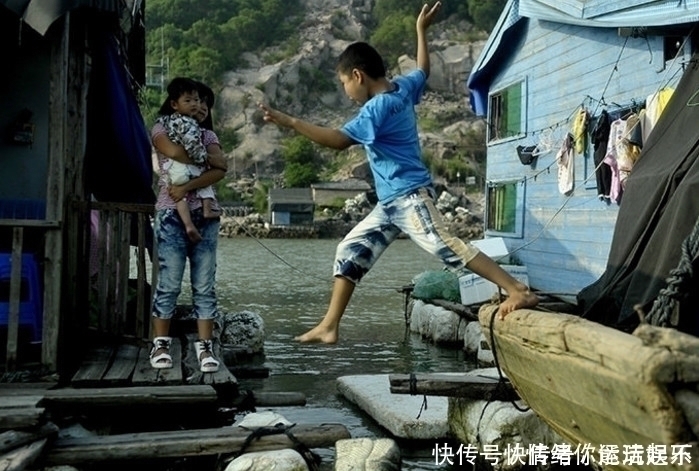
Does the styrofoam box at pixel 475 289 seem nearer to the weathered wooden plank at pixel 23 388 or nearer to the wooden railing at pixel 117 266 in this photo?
the wooden railing at pixel 117 266

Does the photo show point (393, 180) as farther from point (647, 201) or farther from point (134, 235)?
point (134, 235)

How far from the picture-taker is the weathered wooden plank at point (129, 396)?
4.88 m

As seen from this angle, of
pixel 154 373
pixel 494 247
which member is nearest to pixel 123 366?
pixel 154 373

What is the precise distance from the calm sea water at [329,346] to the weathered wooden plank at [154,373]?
1.11 meters

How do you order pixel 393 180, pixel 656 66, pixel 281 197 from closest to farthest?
pixel 393 180
pixel 656 66
pixel 281 197

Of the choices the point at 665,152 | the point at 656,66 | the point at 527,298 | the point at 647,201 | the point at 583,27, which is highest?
the point at 583,27

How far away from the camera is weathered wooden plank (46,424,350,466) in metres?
4.53

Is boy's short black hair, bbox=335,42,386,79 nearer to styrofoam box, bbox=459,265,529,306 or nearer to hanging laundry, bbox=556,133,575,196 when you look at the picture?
styrofoam box, bbox=459,265,529,306

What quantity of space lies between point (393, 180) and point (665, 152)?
2902 mm

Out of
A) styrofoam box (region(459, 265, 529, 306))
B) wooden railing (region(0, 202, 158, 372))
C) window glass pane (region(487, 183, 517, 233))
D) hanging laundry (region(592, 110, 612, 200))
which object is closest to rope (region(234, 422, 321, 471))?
wooden railing (region(0, 202, 158, 372))

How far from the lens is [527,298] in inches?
179

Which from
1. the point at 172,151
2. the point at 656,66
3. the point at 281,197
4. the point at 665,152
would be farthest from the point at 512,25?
the point at 281,197

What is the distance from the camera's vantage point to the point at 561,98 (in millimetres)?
12430

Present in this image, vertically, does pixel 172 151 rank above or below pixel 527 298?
above
